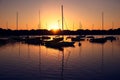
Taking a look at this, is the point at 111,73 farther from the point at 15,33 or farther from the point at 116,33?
the point at 116,33

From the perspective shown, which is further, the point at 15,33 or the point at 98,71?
the point at 15,33

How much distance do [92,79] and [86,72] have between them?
9.56 ft

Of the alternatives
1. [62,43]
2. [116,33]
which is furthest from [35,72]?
[116,33]

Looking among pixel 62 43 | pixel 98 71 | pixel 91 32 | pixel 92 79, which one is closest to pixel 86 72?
pixel 98 71

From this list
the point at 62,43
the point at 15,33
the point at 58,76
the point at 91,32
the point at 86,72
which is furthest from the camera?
the point at 91,32

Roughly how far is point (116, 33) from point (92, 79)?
476 feet

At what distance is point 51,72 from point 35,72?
1367mm

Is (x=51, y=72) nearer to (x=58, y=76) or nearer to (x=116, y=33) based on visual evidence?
(x=58, y=76)

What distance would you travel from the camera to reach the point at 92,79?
64.1ft

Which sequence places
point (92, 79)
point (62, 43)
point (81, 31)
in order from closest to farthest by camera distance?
1. point (92, 79)
2. point (62, 43)
3. point (81, 31)

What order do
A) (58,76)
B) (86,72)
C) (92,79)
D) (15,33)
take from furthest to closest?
(15,33), (86,72), (58,76), (92,79)

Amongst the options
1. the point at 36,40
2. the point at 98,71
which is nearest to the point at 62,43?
the point at 36,40

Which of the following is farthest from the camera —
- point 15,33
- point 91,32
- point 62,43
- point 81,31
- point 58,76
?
point 91,32

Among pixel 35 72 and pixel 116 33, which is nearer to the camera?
pixel 35 72
